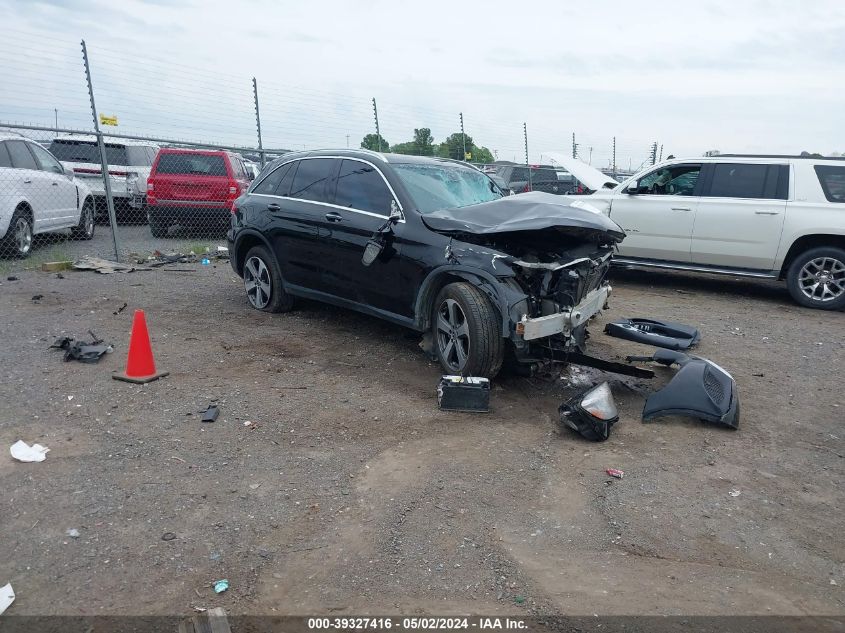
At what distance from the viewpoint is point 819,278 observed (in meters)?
8.62

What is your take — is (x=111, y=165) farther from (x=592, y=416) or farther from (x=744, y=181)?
(x=592, y=416)

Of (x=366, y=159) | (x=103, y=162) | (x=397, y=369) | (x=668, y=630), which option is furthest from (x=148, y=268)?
(x=668, y=630)

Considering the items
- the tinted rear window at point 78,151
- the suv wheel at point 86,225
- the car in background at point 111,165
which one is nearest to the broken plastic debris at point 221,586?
the suv wheel at point 86,225

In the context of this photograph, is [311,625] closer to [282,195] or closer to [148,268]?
[282,195]

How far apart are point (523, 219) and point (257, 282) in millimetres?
3577

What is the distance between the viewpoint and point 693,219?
925 cm

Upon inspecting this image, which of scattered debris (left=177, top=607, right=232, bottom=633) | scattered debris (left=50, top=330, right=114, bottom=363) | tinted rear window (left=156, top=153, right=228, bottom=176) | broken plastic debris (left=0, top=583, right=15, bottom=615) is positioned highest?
tinted rear window (left=156, top=153, right=228, bottom=176)

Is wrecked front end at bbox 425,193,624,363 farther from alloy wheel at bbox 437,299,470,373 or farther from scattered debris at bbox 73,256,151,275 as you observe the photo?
scattered debris at bbox 73,256,151,275

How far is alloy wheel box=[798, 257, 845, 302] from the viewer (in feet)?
28.0

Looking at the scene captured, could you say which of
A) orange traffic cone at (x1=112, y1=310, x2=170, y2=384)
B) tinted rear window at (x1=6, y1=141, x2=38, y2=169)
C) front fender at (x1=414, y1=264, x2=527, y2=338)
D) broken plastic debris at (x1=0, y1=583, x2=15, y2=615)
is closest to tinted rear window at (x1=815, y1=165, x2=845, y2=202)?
front fender at (x1=414, y1=264, x2=527, y2=338)

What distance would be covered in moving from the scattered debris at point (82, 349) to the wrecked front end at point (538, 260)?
3.10 m

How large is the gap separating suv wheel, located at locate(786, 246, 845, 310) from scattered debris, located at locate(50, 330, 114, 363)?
8.22 m

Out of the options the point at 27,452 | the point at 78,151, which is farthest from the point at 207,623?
the point at 78,151

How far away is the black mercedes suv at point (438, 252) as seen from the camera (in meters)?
5.05
